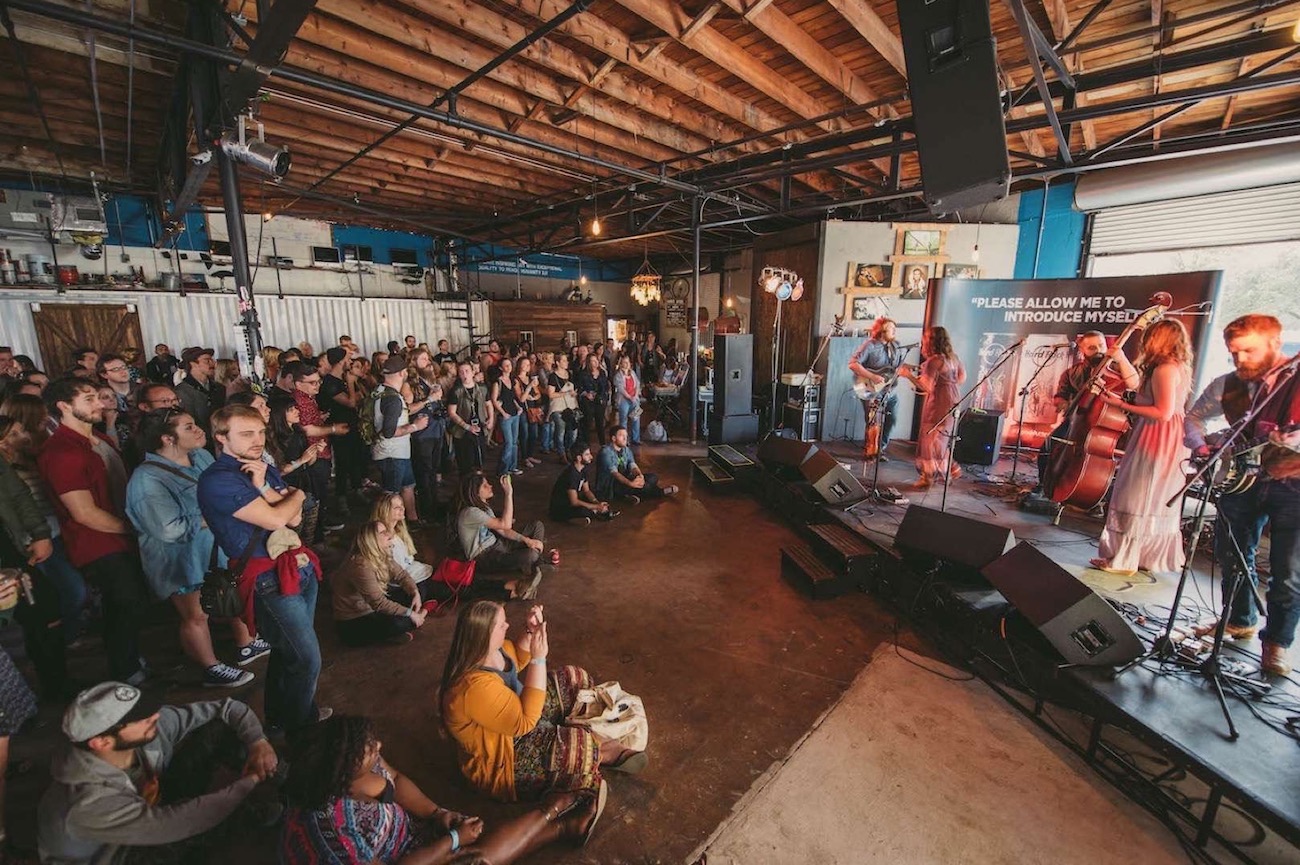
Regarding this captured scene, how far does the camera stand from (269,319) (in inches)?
428

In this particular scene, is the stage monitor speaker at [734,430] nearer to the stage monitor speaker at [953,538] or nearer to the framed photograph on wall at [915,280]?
the framed photograph on wall at [915,280]

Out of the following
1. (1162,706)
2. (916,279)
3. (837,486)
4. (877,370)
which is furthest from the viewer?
(916,279)

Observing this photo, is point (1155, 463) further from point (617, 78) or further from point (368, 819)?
point (617, 78)

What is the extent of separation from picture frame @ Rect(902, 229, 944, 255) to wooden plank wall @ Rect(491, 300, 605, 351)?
922 centimetres

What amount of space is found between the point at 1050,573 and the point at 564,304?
14.0 meters

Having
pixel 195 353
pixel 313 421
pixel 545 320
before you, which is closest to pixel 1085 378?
pixel 313 421

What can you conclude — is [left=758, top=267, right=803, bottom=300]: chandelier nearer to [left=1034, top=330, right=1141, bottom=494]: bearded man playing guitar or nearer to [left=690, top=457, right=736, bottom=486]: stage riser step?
[left=690, top=457, right=736, bottom=486]: stage riser step

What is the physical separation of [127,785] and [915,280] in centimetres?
1039

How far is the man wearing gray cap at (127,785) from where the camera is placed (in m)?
1.69

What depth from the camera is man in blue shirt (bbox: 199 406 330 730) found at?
2285 mm

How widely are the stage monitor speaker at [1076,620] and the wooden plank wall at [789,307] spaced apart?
708 centimetres

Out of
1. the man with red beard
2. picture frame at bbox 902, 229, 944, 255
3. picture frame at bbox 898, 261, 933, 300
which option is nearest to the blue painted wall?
picture frame at bbox 902, 229, 944, 255

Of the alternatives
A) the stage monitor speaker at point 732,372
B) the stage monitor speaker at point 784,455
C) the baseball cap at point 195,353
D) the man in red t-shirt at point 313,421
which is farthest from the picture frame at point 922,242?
the baseball cap at point 195,353

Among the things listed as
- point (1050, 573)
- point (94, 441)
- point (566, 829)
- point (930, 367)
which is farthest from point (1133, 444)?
point (94, 441)
